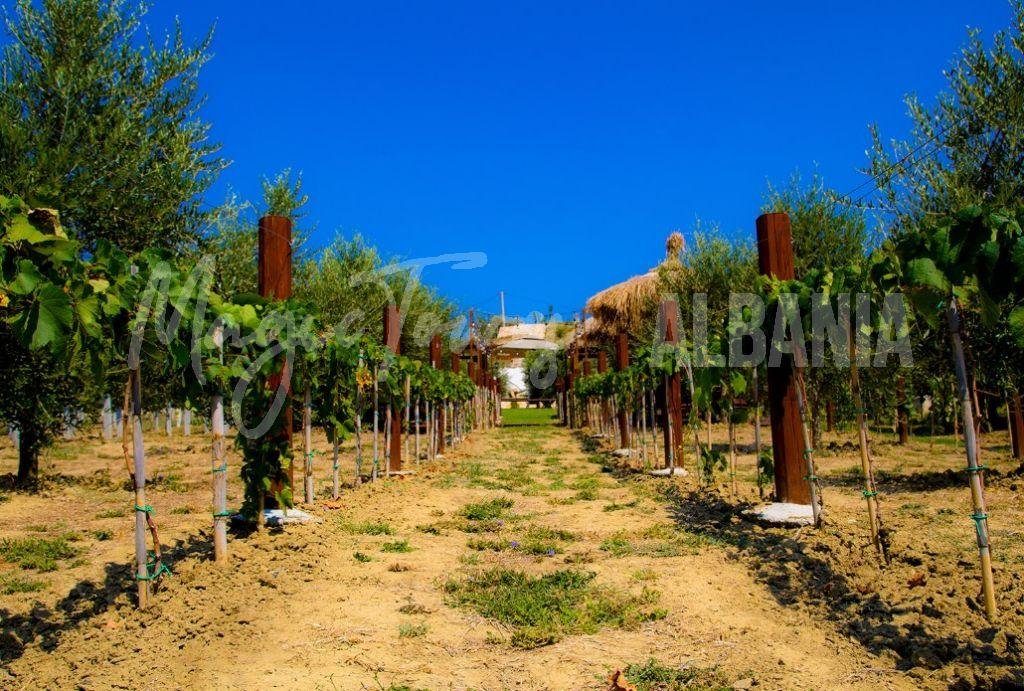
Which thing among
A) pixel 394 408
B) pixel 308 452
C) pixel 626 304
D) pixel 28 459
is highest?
pixel 626 304

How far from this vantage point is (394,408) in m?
10.9

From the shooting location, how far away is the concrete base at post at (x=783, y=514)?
5.66 metres

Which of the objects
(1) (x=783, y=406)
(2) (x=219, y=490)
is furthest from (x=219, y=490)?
(1) (x=783, y=406)

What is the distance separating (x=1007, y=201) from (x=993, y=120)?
42.1 inches

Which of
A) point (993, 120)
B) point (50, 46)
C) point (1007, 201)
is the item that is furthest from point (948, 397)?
point (50, 46)

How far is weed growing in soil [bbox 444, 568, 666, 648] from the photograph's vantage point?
3.65m

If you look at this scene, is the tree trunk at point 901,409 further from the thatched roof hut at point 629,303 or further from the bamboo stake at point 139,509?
the bamboo stake at point 139,509

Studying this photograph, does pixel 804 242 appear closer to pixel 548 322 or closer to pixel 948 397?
pixel 948 397

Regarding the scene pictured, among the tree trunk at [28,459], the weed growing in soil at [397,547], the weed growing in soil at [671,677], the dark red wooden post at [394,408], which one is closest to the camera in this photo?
the weed growing in soil at [671,677]

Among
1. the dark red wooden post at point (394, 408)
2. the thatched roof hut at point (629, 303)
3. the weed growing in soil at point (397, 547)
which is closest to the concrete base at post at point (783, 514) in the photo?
the weed growing in soil at point (397, 547)

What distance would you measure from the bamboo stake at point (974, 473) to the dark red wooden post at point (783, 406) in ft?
7.85

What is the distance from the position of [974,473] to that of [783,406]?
8.70 ft

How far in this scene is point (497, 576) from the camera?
471 centimetres

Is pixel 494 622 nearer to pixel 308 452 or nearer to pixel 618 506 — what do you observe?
pixel 308 452
